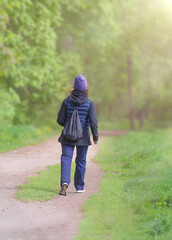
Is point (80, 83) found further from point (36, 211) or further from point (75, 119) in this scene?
point (36, 211)

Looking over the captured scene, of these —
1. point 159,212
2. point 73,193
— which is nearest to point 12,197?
point 73,193

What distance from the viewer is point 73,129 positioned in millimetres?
7305

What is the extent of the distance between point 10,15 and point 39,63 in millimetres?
3003

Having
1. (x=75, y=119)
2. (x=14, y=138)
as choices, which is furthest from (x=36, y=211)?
(x=14, y=138)

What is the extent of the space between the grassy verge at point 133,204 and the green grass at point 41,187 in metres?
0.74

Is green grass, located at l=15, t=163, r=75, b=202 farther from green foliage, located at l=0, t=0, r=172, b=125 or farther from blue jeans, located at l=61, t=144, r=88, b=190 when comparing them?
green foliage, located at l=0, t=0, r=172, b=125

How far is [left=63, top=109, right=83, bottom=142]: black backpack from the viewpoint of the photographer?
7.29 metres

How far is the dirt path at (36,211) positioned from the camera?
517 centimetres

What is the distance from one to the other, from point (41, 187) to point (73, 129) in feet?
4.22

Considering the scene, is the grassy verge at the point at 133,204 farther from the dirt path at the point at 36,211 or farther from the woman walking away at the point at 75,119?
the woman walking away at the point at 75,119

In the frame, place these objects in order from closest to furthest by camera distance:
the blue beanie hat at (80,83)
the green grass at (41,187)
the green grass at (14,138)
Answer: the green grass at (41,187), the blue beanie hat at (80,83), the green grass at (14,138)

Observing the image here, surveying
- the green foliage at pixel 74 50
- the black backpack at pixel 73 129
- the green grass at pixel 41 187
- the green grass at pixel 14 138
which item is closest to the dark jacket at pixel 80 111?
the black backpack at pixel 73 129

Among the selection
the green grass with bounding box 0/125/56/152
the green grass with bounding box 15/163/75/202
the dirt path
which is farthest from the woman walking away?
the green grass with bounding box 0/125/56/152

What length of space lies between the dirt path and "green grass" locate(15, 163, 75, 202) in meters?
0.14
